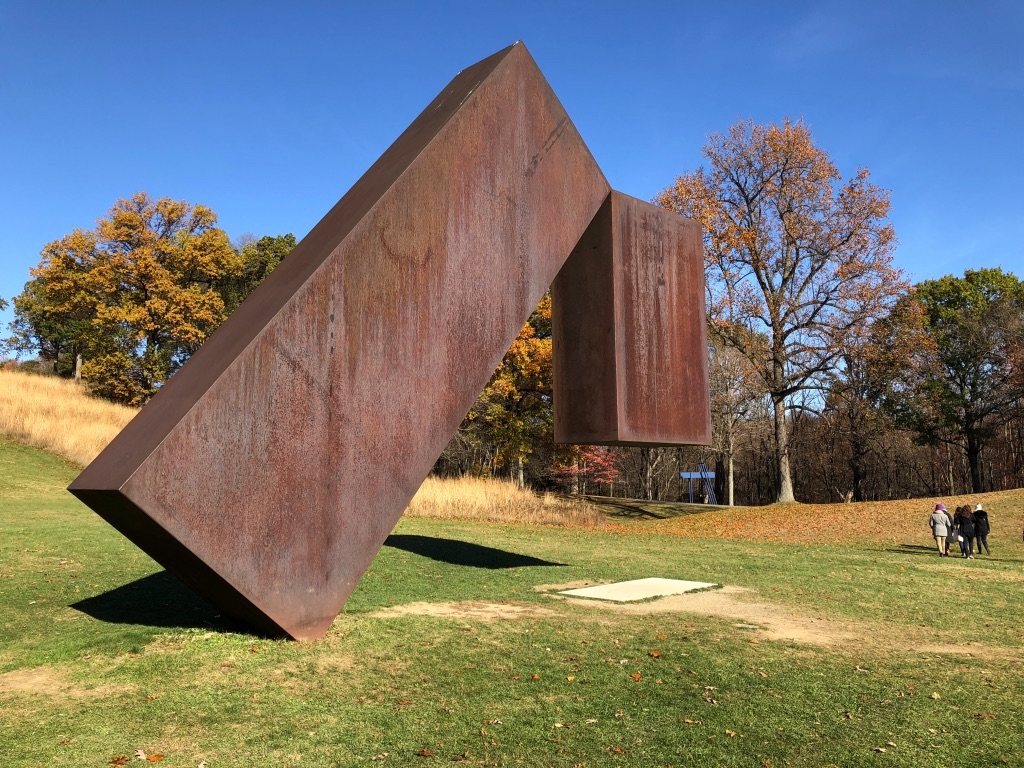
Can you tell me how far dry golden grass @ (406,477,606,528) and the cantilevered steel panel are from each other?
1316 cm

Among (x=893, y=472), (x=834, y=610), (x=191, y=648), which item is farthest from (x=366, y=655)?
Result: (x=893, y=472)

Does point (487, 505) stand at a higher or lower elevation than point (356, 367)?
lower

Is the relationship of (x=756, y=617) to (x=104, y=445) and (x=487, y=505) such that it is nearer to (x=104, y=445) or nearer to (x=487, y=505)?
(x=487, y=505)

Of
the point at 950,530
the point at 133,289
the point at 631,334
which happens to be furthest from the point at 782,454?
the point at 133,289

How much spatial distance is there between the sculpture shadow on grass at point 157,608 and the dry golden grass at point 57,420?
15674 mm

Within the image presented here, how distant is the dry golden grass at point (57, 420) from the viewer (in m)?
21.8

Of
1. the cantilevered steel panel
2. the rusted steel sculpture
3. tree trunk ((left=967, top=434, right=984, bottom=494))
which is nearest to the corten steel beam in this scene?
the rusted steel sculpture

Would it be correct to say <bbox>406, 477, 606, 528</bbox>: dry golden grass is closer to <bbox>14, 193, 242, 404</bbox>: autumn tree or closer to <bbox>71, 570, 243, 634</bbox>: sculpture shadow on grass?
<bbox>71, 570, 243, 634</bbox>: sculpture shadow on grass

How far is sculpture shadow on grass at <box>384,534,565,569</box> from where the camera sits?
11.2 m

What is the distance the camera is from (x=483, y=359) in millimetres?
6699

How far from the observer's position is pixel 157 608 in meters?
6.75

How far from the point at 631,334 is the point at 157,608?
5.58 metres

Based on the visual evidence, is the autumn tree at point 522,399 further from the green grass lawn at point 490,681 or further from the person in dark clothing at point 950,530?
the green grass lawn at point 490,681

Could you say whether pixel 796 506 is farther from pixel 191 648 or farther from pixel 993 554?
pixel 191 648
